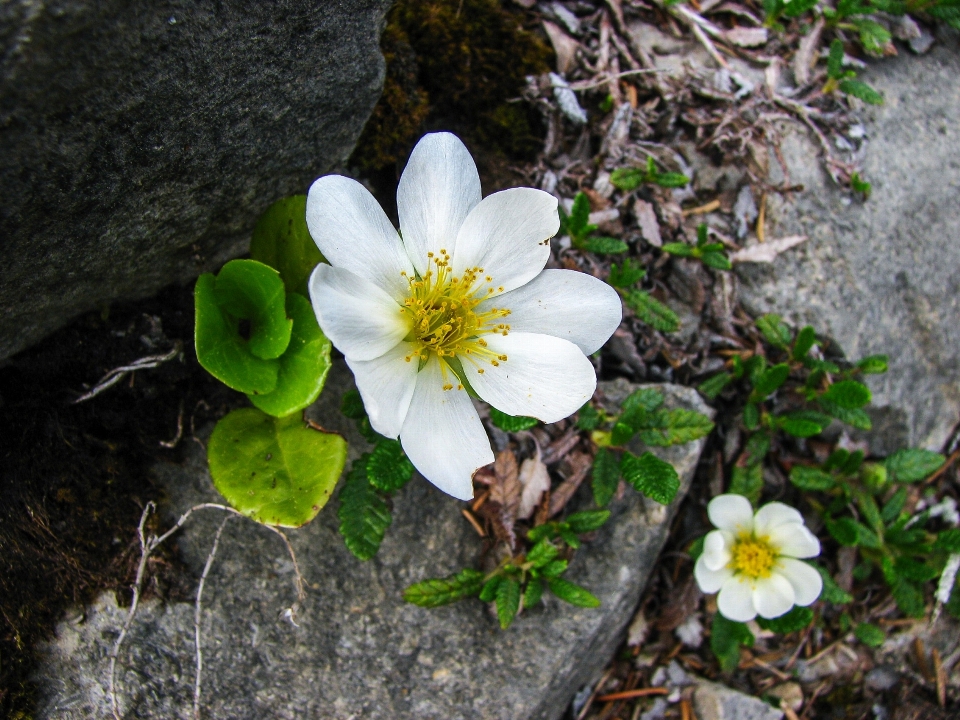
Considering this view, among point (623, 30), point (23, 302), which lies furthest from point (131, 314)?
point (623, 30)

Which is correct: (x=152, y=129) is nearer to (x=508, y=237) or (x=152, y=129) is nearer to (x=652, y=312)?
(x=508, y=237)

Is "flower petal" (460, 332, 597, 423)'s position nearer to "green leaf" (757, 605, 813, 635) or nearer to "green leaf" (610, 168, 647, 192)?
"green leaf" (610, 168, 647, 192)

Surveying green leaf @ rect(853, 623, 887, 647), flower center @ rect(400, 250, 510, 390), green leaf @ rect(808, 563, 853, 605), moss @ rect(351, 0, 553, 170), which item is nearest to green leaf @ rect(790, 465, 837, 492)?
green leaf @ rect(808, 563, 853, 605)

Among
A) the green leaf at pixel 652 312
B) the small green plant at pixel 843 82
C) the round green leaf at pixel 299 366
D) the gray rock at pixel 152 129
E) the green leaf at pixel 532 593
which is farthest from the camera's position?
the small green plant at pixel 843 82

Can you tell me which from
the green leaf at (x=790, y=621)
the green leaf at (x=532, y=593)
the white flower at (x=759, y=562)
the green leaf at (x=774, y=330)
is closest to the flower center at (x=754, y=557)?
the white flower at (x=759, y=562)

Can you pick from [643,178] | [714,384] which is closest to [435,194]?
[643,178]

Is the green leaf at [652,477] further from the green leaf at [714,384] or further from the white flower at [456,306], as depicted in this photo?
the white flower at [456,306]
